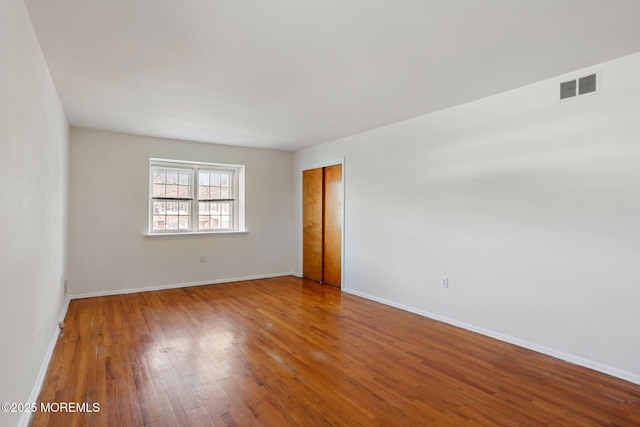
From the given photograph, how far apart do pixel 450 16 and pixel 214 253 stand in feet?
15.6

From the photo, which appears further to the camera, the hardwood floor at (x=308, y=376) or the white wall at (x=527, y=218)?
the white wall at (x=527, y=218)

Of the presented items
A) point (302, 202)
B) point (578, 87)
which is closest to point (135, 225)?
point (302, 202)

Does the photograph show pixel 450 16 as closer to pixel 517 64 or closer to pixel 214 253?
pixel 517 64

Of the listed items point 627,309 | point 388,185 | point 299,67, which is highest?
point 299,67

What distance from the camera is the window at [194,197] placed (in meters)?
5.23

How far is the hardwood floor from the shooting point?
1.98 m

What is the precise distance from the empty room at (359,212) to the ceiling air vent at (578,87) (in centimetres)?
1

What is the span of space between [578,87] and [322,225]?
148 inches

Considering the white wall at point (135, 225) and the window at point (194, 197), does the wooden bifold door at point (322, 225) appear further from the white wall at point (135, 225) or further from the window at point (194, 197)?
the window at point (194, 197)

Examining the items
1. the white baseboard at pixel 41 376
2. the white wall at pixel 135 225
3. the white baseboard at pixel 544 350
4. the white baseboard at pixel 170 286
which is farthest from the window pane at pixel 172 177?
the white baseboard at pixel 544 350

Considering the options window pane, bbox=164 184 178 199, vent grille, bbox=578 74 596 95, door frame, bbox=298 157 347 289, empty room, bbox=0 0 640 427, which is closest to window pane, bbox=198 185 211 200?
window pane, bbox=164 184 178 199

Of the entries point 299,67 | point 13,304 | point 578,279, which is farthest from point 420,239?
point 13,304

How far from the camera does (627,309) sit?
8.02ft

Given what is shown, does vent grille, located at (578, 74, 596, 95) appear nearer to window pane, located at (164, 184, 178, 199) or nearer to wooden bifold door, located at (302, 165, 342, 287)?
wooden bifold door, located at (302, 165, 342, 287)
